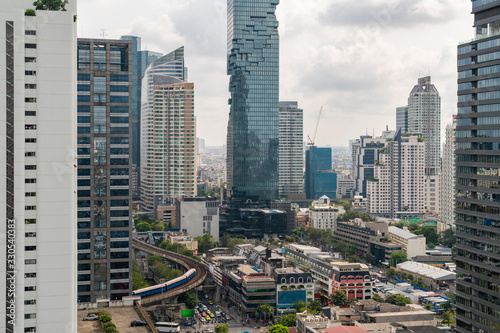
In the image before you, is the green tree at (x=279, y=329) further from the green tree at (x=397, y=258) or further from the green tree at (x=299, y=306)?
the green tree at (x=397, y=258)

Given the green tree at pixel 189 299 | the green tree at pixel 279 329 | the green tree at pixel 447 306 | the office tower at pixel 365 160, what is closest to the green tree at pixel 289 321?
the green tree at pixel 279 329

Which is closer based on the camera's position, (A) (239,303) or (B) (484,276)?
(B) (484,276)

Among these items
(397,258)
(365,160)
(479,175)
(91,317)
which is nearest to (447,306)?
(479,175)

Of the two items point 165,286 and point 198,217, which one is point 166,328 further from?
point 198,217

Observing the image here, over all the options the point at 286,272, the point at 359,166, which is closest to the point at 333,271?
the point at 286,272
